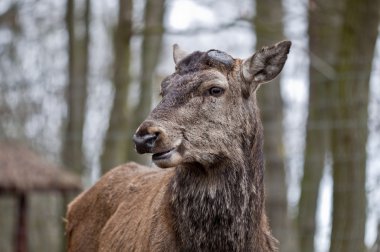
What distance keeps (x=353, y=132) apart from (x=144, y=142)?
548 cm

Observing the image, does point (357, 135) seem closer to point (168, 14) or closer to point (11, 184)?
point (11, 184)

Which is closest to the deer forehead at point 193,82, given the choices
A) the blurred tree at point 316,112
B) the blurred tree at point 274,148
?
the blurred tree at point 316,112

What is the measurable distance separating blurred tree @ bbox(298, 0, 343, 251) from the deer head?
7.02m

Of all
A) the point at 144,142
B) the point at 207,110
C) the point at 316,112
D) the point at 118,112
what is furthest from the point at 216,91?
the point at 118,112

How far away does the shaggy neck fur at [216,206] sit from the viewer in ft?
20.8

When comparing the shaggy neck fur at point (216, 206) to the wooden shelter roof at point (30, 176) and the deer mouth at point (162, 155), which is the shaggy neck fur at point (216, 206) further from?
the wooden shelter roof at point (30, 176)

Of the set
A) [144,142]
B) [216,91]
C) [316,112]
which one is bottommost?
[316,112]

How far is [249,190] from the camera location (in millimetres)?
6559

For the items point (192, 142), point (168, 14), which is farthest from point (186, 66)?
point (168, 14)

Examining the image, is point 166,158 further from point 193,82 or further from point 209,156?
point 193,82

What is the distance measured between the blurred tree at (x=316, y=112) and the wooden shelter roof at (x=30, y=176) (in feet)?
14.0

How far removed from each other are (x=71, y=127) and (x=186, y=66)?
11.7m

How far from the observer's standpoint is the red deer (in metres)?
6.22

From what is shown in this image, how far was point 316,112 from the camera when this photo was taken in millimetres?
14438
